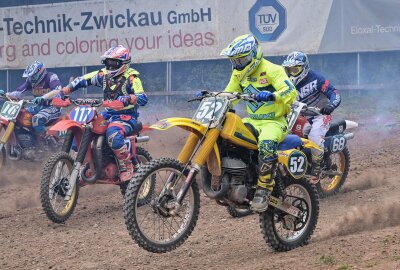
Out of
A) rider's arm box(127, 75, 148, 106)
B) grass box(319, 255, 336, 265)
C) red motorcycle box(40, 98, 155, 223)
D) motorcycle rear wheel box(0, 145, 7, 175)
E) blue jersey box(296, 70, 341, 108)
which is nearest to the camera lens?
grass box(319, 255, 336, 265)

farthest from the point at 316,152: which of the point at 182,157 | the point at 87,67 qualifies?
the point at 87,67

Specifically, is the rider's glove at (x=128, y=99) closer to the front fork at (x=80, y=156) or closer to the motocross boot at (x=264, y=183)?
the front fork at (x=80, y=156)

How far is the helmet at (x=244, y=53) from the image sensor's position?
7484mm

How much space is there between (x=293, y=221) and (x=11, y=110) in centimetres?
609

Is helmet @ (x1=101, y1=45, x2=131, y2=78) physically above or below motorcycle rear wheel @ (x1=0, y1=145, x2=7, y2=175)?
above

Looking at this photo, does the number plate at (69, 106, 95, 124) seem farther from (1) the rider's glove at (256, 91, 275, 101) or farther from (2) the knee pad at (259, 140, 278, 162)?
(1) the rider's glove at (256, 91, 275, 101)

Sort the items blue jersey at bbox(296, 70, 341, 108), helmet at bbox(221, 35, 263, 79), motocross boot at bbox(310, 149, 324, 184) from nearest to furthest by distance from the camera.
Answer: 1. helmet at bbox(221, 35, 263, 79)
2. motocross boot at bbox(310, 149, 324, 184)
3. blue jersey at bbox(296, 70, 341, 108)

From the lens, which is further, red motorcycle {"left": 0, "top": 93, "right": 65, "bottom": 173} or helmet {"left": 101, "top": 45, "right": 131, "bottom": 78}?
red motorcycle {"left": 0, "top": 93, "right": 65, "bottom": 173}

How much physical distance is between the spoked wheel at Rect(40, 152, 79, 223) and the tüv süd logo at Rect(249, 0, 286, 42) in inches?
334

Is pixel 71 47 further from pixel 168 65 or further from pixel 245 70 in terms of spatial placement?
pixel 245 70

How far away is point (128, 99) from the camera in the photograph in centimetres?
982

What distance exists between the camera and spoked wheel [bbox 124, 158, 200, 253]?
6.71 m

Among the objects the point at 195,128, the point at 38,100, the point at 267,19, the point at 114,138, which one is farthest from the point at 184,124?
the point at 267,19

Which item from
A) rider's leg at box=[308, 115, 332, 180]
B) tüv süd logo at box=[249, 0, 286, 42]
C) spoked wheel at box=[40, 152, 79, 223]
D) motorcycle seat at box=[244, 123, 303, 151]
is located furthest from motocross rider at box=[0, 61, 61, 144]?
motorcycle seat at box=[244, 123, 303, 151]
